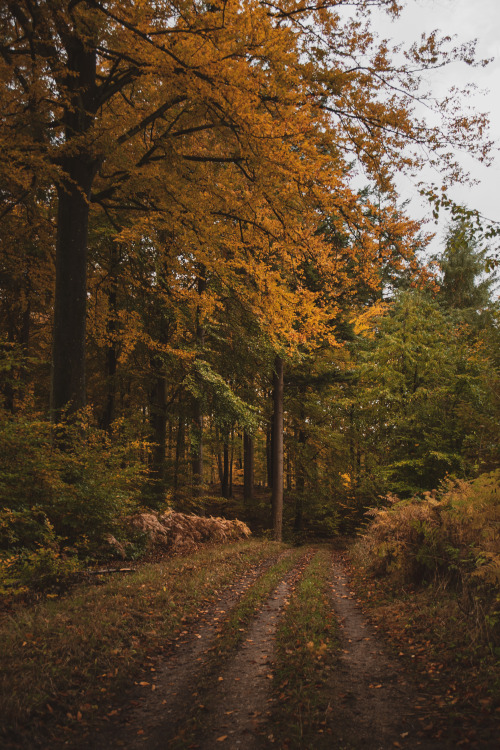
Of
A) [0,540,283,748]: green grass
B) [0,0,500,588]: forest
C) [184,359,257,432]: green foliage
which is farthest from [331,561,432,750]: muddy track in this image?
[184,359,257,432]: green foliage

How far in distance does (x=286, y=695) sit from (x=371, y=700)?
0.68m

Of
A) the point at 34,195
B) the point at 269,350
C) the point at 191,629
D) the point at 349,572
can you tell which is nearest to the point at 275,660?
the point at 191,629

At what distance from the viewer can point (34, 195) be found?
8227 millimetres

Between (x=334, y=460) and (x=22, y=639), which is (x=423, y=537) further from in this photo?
(x=334, y=460)

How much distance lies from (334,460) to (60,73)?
16.6 m

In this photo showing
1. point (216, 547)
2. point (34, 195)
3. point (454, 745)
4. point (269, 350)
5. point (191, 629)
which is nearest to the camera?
point (454, 745)

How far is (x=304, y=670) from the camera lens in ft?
12.3

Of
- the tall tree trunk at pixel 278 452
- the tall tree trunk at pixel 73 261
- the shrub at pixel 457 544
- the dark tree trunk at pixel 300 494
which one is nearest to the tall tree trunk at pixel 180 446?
the tall tree trunk at pixel 278 452

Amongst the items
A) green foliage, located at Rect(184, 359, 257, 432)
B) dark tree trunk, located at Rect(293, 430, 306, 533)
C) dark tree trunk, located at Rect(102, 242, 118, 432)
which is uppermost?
dark tree trunk, located at Rect(102, 242, 118, 432)

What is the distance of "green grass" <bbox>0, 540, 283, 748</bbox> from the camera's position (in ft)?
10.0

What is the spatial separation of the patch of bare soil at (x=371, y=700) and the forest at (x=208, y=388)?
0.03m

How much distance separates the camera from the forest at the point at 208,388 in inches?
136

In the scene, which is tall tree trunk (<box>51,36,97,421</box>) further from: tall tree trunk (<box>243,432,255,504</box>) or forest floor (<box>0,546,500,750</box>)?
A: tall tree trunk (<box>243,432,255,504</box>)

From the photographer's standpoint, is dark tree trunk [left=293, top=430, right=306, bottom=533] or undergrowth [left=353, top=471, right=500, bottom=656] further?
dark tree trunk [left=293, top=430, right=306, bottom=533]
